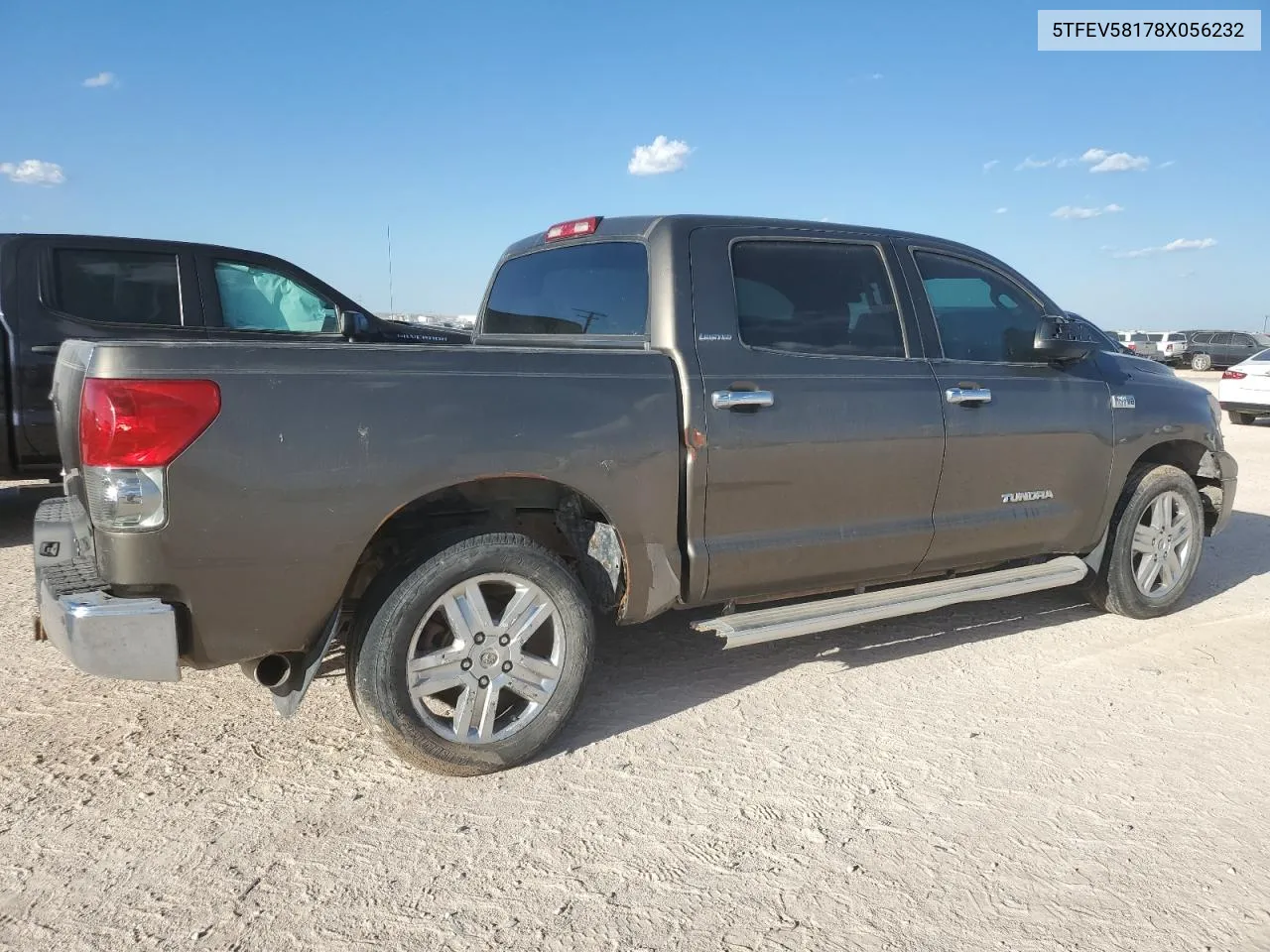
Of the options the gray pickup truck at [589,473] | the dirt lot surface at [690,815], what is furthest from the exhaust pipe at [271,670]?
the dirt lot surface at [690,815]

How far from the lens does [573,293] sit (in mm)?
4125

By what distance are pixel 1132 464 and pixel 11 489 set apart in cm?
810

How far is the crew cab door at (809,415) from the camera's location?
11.4ft

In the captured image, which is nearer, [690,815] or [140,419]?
[140,419]

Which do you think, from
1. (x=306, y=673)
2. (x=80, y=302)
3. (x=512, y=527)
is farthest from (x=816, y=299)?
(x=80, y=302)

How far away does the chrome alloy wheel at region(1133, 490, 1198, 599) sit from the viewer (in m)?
4.86

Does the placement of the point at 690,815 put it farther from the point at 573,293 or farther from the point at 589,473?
the point at 573,293

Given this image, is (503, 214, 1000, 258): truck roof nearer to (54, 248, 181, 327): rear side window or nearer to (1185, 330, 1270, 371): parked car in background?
(54, 248, 181, 327): rear side window

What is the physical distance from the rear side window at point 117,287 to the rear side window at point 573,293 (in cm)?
285

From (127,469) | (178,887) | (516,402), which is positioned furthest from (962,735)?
(127,469)

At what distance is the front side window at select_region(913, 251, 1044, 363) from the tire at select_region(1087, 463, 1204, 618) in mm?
1033

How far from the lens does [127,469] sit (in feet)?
8.24

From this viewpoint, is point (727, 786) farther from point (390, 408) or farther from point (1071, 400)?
point (1071, 400)

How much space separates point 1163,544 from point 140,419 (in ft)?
15.5
